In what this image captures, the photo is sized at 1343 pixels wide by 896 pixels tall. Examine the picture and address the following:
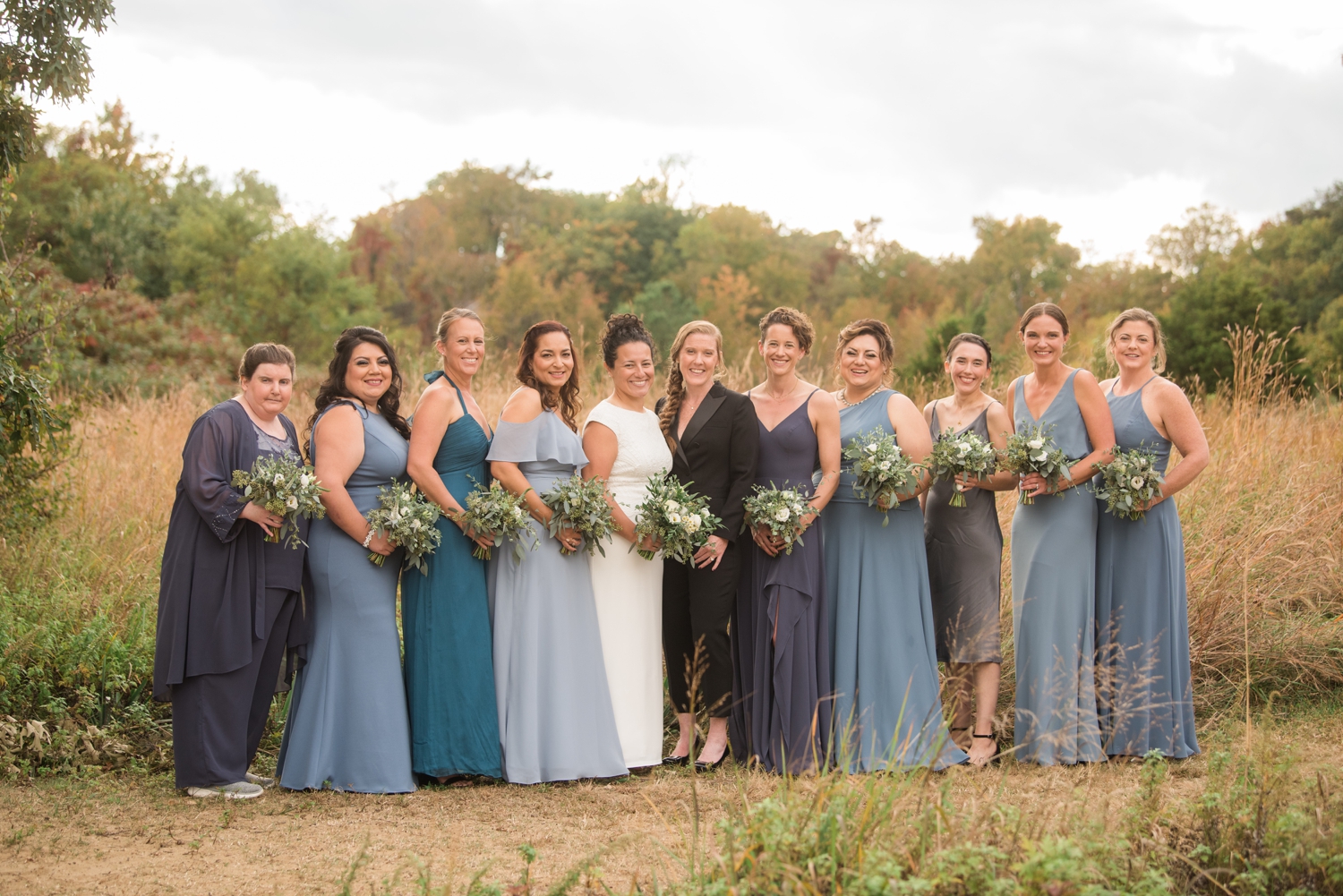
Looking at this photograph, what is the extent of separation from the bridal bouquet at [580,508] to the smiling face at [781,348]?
3.82 feet

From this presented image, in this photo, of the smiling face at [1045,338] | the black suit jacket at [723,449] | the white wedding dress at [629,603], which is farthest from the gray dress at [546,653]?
the smiling face at [1045,338]

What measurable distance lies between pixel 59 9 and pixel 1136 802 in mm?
7137

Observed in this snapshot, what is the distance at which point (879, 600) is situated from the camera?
5.67m

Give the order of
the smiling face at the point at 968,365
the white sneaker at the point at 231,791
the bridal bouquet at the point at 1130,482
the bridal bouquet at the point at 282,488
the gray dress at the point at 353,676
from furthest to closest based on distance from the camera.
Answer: the smiling face at the point at 968,365
the bridal bouquet at the point at 1130,482
the gray dress at the point at 353,676
the white sneaker at the point at 231,791
the bridal bouquet at the point at 282,488

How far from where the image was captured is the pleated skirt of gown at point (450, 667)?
17.9 ft

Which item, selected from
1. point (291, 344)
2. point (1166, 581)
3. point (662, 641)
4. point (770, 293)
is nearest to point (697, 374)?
point (662, 641)

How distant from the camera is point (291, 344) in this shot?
28422 millimetres

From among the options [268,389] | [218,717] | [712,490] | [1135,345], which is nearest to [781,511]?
[712,490]

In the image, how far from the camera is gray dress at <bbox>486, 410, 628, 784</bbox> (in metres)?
5.53

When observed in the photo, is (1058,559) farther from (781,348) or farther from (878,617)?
(781,348)

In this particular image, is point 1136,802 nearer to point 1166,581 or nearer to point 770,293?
point 1166,581

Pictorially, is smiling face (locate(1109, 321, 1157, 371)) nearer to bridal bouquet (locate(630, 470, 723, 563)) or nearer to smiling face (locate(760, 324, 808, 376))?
smiling face (locate(760, 324, 808, 376))

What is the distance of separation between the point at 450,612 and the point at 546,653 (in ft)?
1.79

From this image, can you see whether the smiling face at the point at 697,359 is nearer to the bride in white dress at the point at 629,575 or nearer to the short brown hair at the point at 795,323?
the bride in white dress at the point at 629,575
